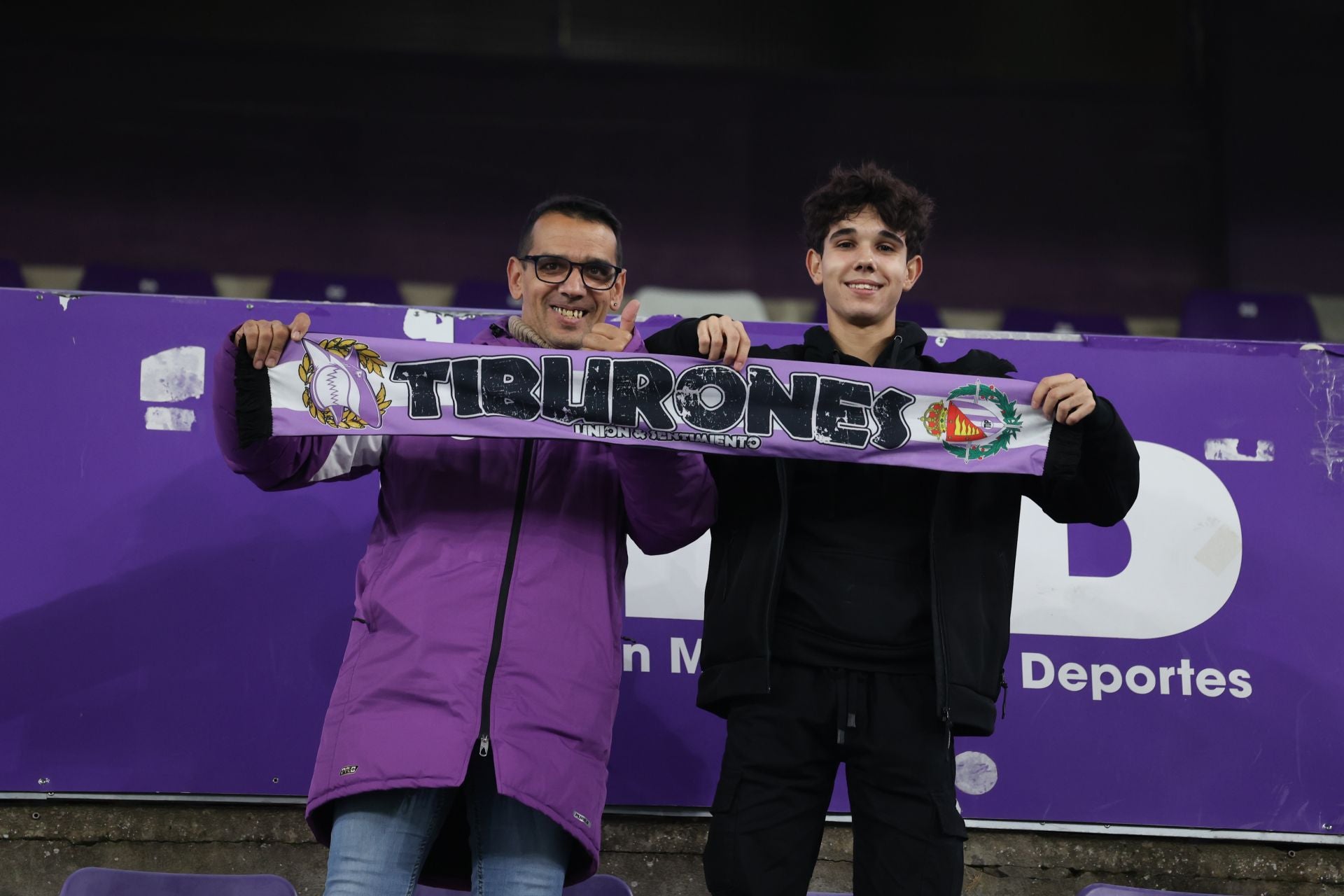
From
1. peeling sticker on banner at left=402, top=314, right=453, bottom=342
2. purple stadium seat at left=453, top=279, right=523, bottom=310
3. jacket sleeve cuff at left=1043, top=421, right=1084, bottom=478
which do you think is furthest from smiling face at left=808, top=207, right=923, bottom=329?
purple stadium seat at left=453, top=279, right=523, bottom=310

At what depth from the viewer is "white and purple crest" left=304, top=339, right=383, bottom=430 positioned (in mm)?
1912

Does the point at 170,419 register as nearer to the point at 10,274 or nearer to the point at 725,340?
the point at 725,340

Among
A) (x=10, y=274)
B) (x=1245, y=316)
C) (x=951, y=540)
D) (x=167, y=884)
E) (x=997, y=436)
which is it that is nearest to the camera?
(x=951, y=540)

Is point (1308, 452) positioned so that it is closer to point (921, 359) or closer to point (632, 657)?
point (921, 359)

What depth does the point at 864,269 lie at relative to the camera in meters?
2.07

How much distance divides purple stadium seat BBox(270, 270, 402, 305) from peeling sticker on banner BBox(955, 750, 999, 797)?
8.99 ft

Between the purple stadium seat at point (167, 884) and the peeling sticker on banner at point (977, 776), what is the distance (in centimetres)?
142

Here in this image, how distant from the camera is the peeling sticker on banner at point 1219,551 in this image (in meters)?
2.74

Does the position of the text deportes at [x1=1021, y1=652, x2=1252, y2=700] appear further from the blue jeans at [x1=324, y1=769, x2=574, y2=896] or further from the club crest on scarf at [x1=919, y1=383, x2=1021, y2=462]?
the blue jeans at [x1=324, y1=769, x2=574, y2=896]

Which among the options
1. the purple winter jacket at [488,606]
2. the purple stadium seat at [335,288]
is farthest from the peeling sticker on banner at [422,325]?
the purple stadium seat at [335,288]

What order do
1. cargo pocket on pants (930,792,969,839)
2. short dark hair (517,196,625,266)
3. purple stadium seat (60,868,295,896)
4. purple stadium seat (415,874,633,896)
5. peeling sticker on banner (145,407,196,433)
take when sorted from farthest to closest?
peeling sticker on banner (145,407,196,433) → purple stadium seat (415,874,633,896) → purple stadium seat (60,868,295,896) → short dark hair (517,196,625,266) → cargo pocket on pants (930,792,969,839)

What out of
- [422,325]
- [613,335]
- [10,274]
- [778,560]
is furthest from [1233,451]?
[10,274]

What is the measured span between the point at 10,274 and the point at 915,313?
130 inches

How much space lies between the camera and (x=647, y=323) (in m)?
2.83
